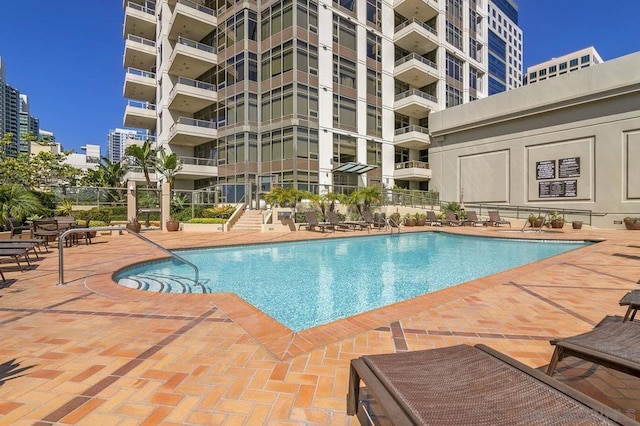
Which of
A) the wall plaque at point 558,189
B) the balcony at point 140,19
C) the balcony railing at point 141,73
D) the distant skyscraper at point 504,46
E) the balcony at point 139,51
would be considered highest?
the distant skyscraper at point 504,46

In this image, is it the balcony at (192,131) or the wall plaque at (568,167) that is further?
the balcony at (192,131)

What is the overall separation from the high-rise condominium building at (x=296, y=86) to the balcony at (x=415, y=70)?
120 millimetres

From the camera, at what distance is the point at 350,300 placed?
5.88 m

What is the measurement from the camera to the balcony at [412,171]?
2841 cm

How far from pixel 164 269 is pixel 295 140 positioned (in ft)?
54.0

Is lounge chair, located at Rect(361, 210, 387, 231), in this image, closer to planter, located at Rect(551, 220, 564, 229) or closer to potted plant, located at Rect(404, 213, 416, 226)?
potted plant, located at Rect(404, 213, 416, 226)

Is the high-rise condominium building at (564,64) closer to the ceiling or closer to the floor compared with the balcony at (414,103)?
closer to the ceiling

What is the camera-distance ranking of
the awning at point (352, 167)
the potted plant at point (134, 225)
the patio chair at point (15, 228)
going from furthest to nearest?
the awning at point (352, 167), the potted plant at point (134, 225), the patio chair at point (15, 228)

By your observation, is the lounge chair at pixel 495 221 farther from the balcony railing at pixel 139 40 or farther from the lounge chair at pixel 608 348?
the balcony railing at pixel 139 40

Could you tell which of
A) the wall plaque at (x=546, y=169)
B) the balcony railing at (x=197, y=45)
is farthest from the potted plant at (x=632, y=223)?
the balcony railing at (x=197, y=45)

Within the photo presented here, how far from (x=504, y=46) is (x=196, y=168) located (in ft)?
199

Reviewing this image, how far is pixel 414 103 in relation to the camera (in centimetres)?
2781

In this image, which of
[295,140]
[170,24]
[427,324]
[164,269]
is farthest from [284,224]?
[170,24]

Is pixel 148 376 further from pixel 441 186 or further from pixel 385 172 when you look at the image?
pixel 441 186
